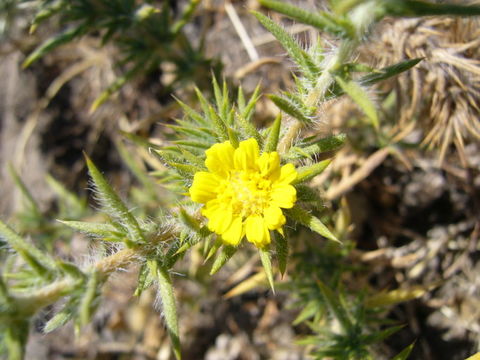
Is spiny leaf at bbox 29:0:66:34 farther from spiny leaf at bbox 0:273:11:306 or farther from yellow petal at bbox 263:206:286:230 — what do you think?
yellow petal at bbox 263:206:286:230

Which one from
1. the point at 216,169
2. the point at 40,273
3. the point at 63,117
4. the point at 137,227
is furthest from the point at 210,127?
the point at 63,117

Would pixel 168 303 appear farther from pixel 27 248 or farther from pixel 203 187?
pixel 27 248

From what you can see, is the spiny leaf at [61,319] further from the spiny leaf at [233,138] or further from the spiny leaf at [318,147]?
the spiny leaf at [318,147]

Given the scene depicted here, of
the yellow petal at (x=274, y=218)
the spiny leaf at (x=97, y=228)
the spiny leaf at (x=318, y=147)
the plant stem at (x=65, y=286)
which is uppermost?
the spiny leaf at (x=318, y=147)

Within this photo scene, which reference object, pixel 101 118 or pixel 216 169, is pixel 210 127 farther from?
pixel 101 118

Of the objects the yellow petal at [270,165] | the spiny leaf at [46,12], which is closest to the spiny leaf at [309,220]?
the yellow petal at [270,165]

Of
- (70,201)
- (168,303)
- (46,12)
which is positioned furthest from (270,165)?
(70,201)
